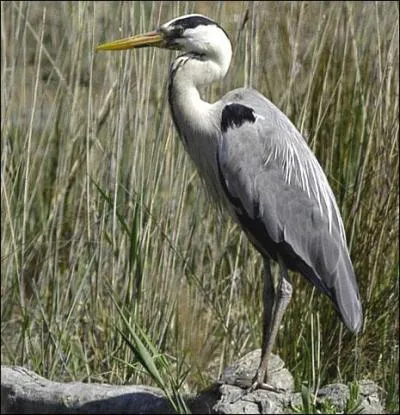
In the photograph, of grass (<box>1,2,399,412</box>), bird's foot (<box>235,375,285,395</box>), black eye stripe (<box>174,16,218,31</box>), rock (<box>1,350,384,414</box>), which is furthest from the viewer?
grass (<box>1,2,399,412</box>)

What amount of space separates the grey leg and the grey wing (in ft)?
0.24

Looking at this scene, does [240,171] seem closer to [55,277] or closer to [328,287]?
[328,287]

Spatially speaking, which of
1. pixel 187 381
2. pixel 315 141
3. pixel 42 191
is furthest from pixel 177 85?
pixel 42 191

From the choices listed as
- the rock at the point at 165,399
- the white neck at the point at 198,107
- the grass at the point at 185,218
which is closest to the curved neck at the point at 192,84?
the white neck at the point at 198,107

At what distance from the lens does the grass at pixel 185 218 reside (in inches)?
155

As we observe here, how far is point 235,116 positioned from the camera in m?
3.59

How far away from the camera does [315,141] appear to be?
13.6ft

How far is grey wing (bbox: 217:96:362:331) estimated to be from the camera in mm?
3596

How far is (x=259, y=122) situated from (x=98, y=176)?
93 cm

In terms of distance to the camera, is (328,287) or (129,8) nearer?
(328,287)

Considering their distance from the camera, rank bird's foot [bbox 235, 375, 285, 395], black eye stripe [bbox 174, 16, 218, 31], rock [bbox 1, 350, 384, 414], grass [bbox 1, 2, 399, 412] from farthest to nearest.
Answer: grass [bbox 1, 2, 399, 412], black eye stripe [bbox 174, 16, 218, 31], bird's foot [bbox 235, 375, 285, 395], rock [bbox 1, 350, 384, 414]

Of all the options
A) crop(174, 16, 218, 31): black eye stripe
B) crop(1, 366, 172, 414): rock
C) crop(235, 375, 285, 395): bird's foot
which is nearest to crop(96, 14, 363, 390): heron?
crop(174, 16, 218, 31): black eye stripe

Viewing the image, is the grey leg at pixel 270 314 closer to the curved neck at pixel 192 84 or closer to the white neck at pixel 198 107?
the white neck at pixel 198 107

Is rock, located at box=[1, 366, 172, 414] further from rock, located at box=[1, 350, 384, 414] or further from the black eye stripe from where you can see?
the black eye stripe
